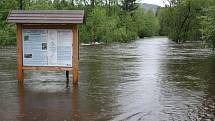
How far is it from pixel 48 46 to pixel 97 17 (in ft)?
168

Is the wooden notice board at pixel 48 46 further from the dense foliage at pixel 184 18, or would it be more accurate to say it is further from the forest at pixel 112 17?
the dense foliage at pixel 184 18

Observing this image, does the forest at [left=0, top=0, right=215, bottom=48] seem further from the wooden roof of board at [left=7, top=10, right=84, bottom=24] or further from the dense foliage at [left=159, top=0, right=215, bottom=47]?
the wooden roof of board at [left=7, top=10, right=84, bottom=24]

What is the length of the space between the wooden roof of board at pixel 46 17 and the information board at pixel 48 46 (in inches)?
25.2

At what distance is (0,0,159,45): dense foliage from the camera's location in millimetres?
52397

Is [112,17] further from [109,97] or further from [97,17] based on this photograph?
[109,97]

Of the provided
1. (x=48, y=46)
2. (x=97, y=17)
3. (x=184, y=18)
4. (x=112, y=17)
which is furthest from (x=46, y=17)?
(x=112, y=17)

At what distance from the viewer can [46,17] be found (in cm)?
1294

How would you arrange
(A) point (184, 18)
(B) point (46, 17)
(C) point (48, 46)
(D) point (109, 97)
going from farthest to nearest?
(A) point (184, 18)
(C) point (48, 46)
(B) point (46, 17)
(D) point (109, 97)

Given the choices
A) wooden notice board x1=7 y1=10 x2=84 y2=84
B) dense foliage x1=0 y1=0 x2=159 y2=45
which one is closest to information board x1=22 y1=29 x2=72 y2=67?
wooden notice board x1=7 y1=10 x2=84 y2=84

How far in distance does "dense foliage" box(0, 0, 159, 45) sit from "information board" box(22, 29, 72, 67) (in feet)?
110

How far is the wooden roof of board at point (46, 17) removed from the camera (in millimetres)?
12820

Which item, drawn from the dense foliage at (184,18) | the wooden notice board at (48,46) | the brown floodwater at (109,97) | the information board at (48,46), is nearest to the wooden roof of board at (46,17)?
the wooden notice board at (48,46)

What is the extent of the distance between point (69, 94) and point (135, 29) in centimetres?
8150

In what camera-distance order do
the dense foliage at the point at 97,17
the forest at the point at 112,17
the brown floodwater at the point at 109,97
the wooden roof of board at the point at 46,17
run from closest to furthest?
1. the brown floodwater at the point at 109,97
2. the wooden roof of board at the point at 46,17
3. the dense foliage at the point at 97,17
4. the forest at the point at 112,17
